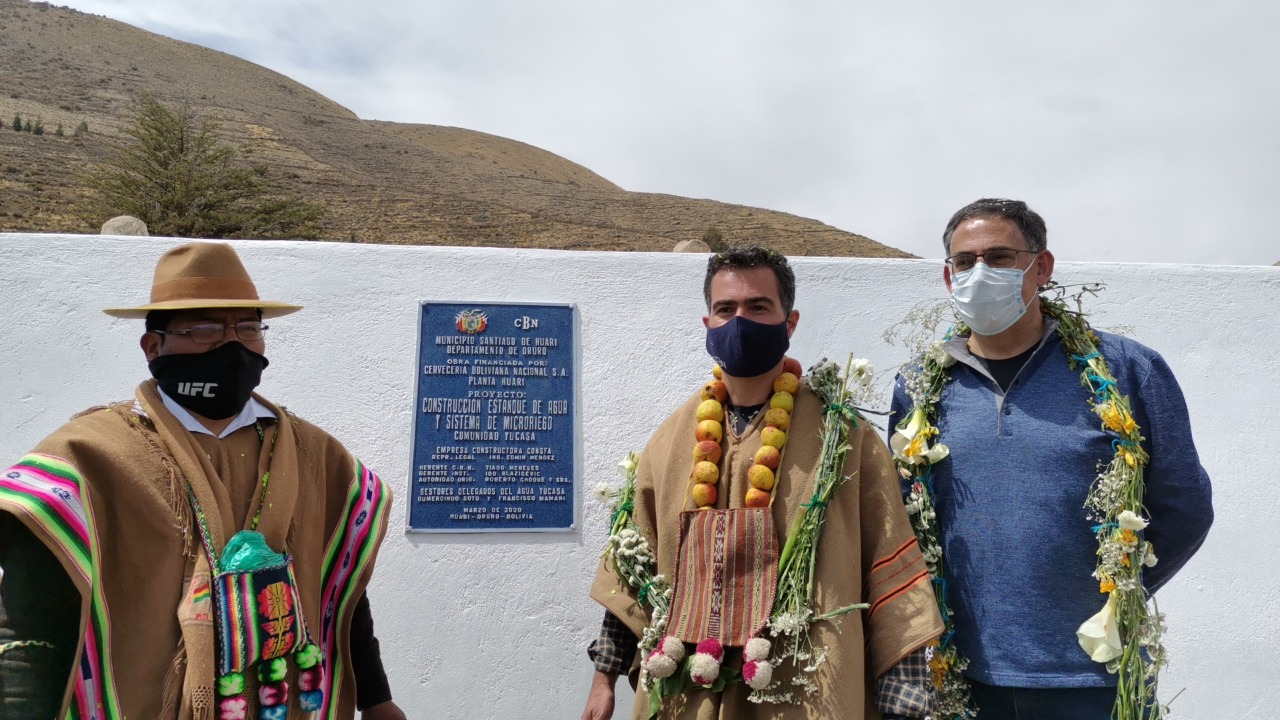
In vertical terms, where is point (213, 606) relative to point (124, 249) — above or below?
below

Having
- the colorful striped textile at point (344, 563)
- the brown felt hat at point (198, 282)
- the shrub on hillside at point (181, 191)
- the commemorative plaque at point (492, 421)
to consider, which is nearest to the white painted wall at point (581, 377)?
the commemorative plaque at point (492, 421)

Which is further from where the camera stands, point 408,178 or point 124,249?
point 408,178

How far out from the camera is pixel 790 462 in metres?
2.29

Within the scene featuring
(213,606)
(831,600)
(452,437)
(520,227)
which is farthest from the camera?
(520,227)

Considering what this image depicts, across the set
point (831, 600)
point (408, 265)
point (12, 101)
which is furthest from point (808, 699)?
point (12, 101)

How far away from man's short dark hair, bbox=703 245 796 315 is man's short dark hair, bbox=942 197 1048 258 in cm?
58

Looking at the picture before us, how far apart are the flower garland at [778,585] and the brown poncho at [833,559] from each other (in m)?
0.03

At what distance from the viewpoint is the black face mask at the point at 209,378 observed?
214 centimetres

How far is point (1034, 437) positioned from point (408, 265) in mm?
2841

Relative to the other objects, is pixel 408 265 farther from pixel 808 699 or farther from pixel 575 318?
pixel 808 699

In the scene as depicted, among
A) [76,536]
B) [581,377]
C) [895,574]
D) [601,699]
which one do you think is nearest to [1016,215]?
[895,574]

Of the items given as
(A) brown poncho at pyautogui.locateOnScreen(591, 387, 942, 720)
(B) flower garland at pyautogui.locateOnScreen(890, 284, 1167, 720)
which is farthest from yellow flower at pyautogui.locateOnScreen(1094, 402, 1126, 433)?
(A) brown poncho at pyautogui.locateOnScreen(591, 387, 942, 720)

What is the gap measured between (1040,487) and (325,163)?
39921 mm

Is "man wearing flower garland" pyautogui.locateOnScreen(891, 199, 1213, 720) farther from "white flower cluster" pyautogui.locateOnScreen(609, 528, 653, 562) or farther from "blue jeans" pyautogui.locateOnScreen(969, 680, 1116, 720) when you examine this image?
"white flower cluster" pyautogui.locateOnScreen(609, 528, 653, 562)
